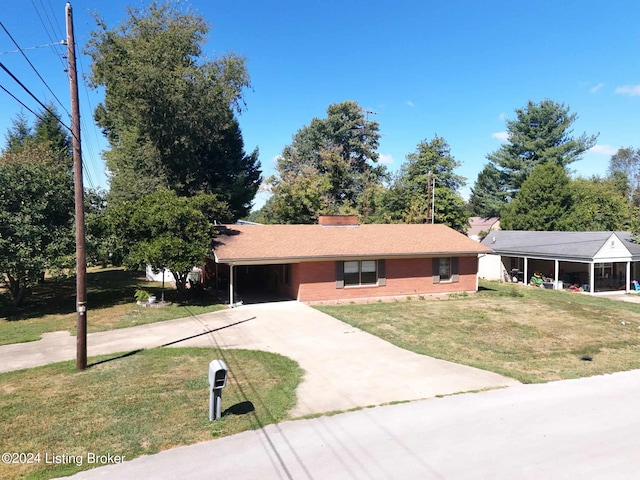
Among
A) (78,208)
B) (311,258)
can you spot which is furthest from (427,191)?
(78,208)

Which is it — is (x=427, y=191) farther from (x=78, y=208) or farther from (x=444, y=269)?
(x=78, y=208)

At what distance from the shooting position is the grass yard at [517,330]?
10070mm

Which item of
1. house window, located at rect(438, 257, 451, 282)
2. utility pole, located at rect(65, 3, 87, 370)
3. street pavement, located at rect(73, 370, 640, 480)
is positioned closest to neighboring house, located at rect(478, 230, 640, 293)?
house window, located at rect(438, 257, 451, 282)

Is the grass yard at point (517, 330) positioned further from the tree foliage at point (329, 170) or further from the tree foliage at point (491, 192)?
the tree foliage at point (491, 192)

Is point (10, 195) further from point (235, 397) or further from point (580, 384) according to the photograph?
point (580, 384)

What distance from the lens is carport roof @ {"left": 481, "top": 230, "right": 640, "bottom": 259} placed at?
77.5ft

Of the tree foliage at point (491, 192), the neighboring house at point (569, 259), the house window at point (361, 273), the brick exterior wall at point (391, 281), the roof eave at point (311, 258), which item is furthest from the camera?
the tree foliage at point (491, 192)

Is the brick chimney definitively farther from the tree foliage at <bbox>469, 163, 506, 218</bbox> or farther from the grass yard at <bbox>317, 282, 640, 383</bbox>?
the tree foliage at <bbox>469, 163, 506, 218</bbox>

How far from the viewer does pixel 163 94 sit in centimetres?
2572

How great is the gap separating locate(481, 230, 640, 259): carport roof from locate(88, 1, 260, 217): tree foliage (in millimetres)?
21805

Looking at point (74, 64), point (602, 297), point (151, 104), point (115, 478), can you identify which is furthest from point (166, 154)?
point (602, 297)

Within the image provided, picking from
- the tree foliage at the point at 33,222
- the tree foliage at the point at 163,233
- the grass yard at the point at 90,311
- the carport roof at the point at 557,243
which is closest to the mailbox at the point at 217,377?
the grass yard at the point at 90,311

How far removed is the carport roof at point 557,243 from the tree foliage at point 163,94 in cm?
2180

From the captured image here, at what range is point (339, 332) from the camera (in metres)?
13.1
